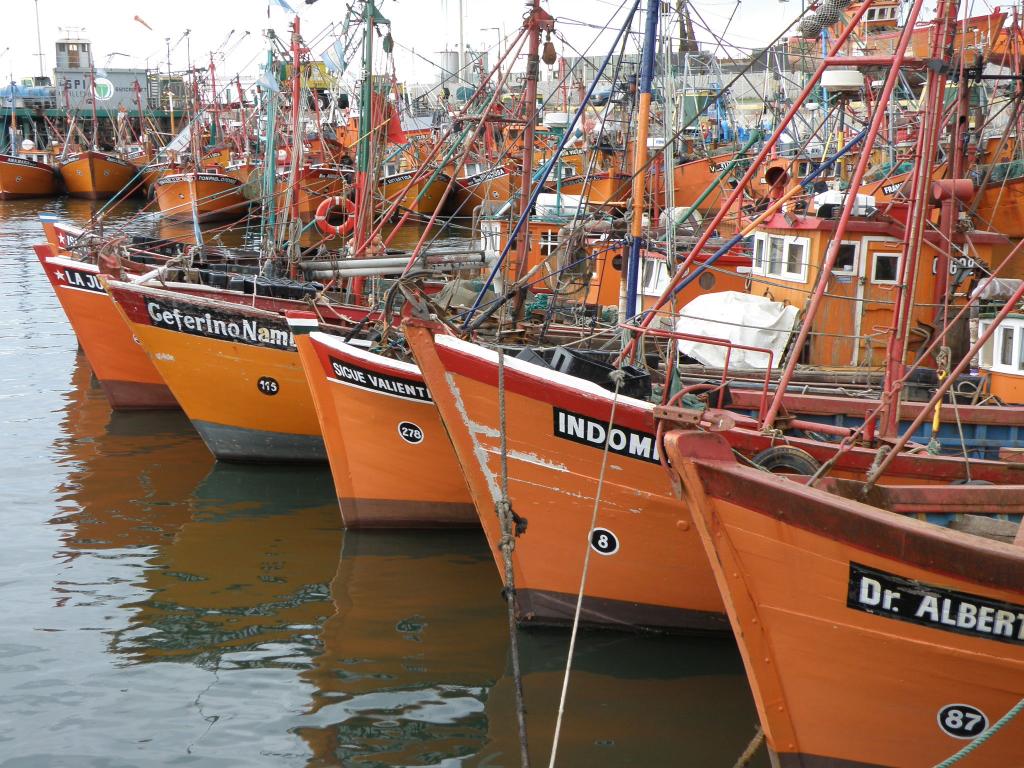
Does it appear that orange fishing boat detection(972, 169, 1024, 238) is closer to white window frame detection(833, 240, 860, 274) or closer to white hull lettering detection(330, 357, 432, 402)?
white window frame detection(833, 240, 860, 274)

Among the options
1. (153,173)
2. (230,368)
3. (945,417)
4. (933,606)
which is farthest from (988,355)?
(153,173)

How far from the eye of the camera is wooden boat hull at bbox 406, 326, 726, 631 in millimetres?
8586

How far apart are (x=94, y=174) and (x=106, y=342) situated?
156 feet

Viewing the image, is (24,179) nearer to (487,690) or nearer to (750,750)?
(487,690)

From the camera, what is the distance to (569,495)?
898cm

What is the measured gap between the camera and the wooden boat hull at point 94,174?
61.0m

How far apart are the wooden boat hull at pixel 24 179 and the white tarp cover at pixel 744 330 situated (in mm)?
58131

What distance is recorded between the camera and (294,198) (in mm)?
17875

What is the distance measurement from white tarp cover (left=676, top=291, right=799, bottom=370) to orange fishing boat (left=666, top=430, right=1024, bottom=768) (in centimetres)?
564

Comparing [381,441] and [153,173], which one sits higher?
[153,173]

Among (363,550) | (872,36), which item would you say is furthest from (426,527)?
(872,36)

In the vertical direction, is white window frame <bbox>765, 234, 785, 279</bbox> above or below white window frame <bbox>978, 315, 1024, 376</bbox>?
above

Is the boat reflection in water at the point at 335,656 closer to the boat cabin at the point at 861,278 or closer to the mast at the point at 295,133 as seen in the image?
the boat cabin at the point at 861,278

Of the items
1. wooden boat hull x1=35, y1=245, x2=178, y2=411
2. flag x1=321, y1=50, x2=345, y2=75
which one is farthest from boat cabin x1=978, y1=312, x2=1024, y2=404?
wooden boat hull x1=35, y1=245, x2=178, y2=411
